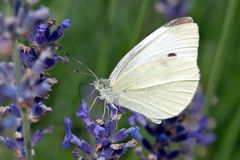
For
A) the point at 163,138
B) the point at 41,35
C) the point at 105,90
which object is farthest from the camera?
the point at 163,138

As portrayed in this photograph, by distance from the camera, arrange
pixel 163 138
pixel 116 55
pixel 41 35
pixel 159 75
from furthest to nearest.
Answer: pixel 116 55 < pixel 159 75 < pixel 163 138 < pixel 41 35

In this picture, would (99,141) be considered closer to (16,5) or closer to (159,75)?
(16,5)

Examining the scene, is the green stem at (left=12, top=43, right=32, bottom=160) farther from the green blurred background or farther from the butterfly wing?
the green blurred background

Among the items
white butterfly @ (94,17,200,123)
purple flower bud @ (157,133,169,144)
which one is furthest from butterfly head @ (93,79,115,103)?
purple flower bud @ (157,133,169,144)

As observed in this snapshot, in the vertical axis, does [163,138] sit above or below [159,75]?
below

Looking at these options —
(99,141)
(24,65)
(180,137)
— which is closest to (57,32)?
(24,65)

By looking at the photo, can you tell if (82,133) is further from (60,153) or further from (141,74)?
(141,74)
